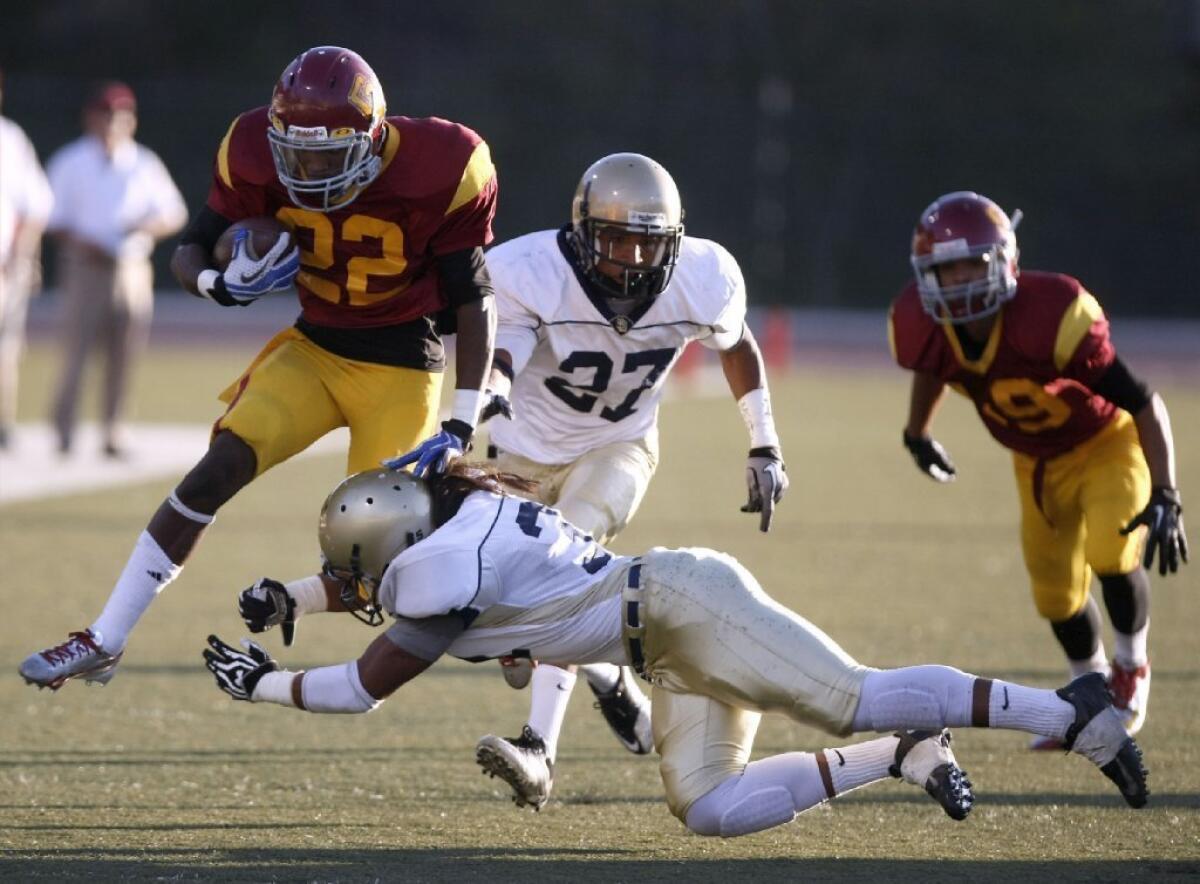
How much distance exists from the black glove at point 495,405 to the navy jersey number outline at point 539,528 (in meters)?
0.76

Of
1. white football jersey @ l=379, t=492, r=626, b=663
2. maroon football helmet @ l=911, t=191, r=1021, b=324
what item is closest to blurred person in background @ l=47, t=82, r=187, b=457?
maroon football helmet @ l=911, t=191, r=1021, b=324

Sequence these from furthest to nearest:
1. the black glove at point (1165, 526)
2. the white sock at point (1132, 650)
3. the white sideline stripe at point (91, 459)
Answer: the white sideline stripe at point (91, 459)
the white sock at point (1132, 650)
the black glove at point (1165, 526)

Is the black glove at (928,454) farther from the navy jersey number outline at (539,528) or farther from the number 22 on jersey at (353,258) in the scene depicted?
the navy jersey number outline at (539,528)

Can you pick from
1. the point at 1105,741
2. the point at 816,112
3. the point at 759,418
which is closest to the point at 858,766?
the point at 1105,741

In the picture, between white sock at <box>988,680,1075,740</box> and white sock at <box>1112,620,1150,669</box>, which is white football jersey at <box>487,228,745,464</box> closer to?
white sock at <box>1112,620,1150,669</box>

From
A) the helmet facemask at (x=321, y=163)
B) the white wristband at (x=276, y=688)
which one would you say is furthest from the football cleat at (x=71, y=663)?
the helmet facemask at (x=321, y=163)

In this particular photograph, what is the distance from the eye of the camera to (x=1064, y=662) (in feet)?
20.6

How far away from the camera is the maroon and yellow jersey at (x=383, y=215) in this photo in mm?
4832

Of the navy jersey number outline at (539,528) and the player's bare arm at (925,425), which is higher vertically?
the navy jersey number outline at (539,528)

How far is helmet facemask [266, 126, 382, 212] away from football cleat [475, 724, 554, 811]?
4.70 feet

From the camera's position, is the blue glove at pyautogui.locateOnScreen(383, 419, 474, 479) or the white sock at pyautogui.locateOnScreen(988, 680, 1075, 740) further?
the blue glove at pyautogui.locateOnScreen(383, 419, 474, 479)

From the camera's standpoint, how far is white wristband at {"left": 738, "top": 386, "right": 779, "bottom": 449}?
5031 millimetres

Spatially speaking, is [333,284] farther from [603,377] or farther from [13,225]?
[13,225]

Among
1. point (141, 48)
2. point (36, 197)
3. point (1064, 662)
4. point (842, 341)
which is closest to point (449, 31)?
point (141, 48)
